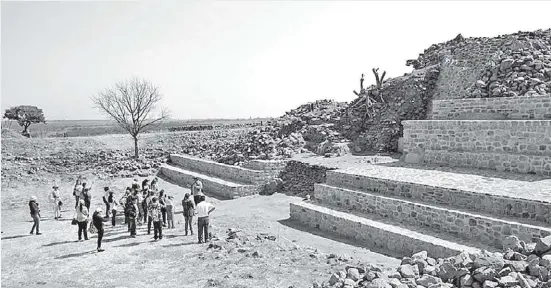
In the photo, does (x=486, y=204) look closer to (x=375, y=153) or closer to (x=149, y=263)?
(x=149, y=263)

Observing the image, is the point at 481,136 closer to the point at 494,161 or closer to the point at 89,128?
the point at 494,161

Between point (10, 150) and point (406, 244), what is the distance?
2433cm

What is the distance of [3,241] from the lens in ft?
37.2

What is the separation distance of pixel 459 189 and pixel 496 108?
16.7 ft

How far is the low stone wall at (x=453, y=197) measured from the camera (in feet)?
27.6

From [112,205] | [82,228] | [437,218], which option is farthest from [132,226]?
[437,218]

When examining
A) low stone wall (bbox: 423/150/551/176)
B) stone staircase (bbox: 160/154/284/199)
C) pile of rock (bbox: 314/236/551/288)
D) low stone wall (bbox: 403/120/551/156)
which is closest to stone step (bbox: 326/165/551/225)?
low stone wall (bbox: 423/150/551/176)

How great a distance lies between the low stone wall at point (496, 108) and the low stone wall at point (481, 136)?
124 cm

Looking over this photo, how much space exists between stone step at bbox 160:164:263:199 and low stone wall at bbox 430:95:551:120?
25.4 feet

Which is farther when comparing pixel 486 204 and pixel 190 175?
pixel 190 175

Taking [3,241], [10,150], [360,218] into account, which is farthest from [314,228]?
[10,150]

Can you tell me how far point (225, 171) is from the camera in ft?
61.8

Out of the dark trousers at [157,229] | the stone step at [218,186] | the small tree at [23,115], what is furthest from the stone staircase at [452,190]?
the small tree at [23,115]

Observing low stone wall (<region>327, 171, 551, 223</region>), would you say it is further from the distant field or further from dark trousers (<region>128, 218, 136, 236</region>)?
the distant field
